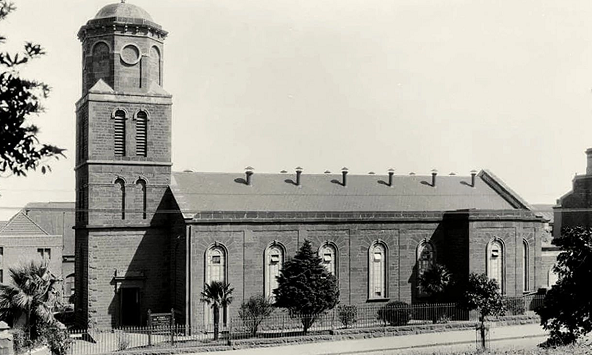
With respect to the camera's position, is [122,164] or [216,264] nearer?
[216,264]

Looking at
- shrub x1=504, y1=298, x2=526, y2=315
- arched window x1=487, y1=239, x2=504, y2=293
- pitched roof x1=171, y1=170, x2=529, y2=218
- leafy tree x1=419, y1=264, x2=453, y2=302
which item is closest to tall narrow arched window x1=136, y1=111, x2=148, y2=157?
pitched roof x1=171, y1=170, x2=529, y2=218

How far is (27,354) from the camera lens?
28.7 metres

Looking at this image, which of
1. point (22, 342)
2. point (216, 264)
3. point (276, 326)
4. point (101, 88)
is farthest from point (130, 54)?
point (22, 342)

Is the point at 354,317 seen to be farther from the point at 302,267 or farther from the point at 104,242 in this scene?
the point at 104,242

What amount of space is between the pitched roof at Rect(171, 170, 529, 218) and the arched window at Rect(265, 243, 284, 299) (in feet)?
8.27

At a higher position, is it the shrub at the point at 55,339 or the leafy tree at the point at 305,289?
the leafy tree at the point at 305,289

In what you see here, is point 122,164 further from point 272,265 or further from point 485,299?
point 485,299

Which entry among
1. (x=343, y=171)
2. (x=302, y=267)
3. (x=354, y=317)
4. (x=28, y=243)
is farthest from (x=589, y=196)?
(x=28, y=243)

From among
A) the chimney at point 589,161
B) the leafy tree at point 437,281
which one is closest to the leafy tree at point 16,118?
the leafy tree at point 437,281

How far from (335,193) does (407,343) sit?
12999mm

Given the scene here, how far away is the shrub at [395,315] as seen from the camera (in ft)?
125

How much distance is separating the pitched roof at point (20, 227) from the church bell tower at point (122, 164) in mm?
17206

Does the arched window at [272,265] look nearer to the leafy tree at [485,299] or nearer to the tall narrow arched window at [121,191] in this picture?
the tall narrow arched window at [121,191]

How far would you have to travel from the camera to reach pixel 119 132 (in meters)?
38.5
